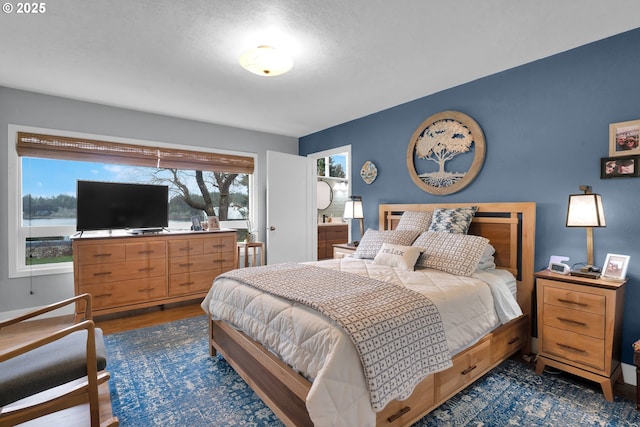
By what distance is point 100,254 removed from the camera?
3350mm

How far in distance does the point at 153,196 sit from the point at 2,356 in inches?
111

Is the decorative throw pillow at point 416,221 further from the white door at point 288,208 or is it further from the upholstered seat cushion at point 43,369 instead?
the upholstered seat cushion at point 43,369

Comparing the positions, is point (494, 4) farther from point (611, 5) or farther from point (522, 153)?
point (522, 153)

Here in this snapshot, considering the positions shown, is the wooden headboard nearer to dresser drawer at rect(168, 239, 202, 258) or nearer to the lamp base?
the lamp base

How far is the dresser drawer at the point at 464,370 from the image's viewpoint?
1843mm

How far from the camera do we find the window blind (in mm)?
3375

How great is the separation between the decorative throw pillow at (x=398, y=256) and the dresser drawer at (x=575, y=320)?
979mm

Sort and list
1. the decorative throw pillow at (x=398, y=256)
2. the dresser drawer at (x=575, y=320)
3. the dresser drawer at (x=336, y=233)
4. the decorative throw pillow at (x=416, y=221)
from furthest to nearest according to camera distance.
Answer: the dresser drawer at (x=336, y=233) → the decorative throw pillow at (x=416, y=221) → the decorative throw pillow at (x=398, y=256) → the dresser drawer at (x=575, y=320)

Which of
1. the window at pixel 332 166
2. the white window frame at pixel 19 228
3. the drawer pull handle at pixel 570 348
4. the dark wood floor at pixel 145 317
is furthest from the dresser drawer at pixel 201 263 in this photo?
the drawer pull handle at pixel 570 348

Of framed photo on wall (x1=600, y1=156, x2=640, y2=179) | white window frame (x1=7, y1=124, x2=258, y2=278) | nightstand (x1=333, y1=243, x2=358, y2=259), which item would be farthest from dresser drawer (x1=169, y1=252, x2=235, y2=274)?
framed photo on wall (x1=600, y1=156, x2=640, y2=179)

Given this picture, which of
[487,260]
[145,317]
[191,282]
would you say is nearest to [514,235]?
[487,260]

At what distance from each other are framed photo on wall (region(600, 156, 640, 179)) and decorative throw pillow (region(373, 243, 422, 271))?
1.44 meters

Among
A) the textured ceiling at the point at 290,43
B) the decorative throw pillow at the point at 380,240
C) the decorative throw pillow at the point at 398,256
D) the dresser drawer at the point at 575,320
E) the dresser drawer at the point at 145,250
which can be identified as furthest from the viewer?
the dresser drawer at the point at 145,250

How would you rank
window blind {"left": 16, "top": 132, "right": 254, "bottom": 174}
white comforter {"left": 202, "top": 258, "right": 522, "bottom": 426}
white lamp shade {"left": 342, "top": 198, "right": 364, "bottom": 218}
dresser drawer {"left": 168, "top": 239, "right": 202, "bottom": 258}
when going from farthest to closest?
white lamp shade {"left": 342, "top": 198, "right": 364, "bottom": 218}, dresser drawer {"left": 168, "top": 239, "right": 202, "bottom": 258}, window blind {"left": 16, "top": 132, "right": 254, "bottom": 174}, white comforter {"left": 202, "top": 258, "right": 522, "bottom": 426}
